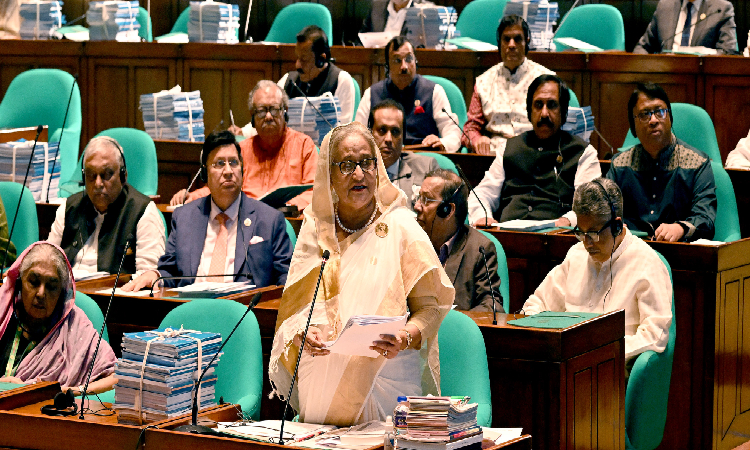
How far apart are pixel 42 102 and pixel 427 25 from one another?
2.20 m

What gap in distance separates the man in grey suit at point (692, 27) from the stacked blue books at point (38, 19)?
3538mm

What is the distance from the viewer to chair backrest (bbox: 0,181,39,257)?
4.68 m

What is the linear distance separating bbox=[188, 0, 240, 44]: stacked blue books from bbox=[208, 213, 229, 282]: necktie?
2.95m

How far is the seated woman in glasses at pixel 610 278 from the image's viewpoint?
3.54 metres

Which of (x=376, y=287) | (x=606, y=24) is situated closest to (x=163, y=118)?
(x=606, y=24)

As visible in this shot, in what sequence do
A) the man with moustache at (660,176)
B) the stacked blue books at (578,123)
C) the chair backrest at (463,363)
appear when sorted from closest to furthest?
the chair backrest at (463,363)
the man with moustache at (660,176)
the stacked blue books at (578,123)

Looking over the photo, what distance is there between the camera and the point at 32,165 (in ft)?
17.6

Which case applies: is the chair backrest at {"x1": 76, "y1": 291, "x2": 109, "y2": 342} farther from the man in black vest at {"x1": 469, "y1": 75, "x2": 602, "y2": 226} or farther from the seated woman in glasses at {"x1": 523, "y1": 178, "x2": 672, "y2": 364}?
the man in black vest at {"x1": 469, "y1": 75, "x2": 602, "y2": 226}

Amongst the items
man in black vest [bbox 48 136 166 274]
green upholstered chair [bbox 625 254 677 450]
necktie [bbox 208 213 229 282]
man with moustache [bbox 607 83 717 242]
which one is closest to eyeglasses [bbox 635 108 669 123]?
man with moustache [bbox 607 83 717 242]

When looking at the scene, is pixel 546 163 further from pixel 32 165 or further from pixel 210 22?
pixel 210 22

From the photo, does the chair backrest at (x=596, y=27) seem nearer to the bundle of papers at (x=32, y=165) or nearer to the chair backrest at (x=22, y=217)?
the bundle of papers at (x=32, y=165)

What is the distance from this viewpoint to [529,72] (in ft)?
18.7

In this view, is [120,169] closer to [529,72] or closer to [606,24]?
[529,72]

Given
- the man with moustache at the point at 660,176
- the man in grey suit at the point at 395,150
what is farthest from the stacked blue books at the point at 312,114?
the man with moustache at the point at 660,176
